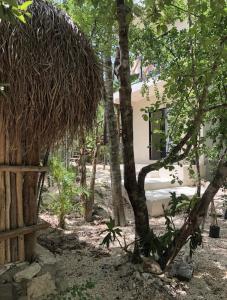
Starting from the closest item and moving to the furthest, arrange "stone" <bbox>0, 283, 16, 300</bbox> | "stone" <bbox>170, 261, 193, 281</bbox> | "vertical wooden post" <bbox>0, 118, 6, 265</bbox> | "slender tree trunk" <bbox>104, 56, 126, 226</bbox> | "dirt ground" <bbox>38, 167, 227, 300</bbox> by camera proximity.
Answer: "stone" <bbox>0, 283, 16, 300</bbox> → "vertical wooden post" <bbox>0, 118, 6, 265</bbox> → "dirt ground" <bbox>38, 167, 227, 300</bbox> → "stone" <bbox>170, 261, 193, 281</bbox> → "slender tree trunk" <bbox>104, 56, 126, 226</bbox>

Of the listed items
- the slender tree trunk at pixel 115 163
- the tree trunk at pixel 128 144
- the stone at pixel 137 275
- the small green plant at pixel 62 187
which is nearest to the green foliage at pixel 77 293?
the stone at pixel 137 275

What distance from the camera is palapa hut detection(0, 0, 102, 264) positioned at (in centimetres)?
314

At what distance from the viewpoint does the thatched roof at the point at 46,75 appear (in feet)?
10.2

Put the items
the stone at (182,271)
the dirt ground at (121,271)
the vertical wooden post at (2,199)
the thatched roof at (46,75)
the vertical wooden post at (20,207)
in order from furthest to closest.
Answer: the stone at (182,271) < the dirt ground at (121,271) < the vertical wooden post at (20,207) < the vertical wooden post at (2,199) < the thatched roof at (46,75)

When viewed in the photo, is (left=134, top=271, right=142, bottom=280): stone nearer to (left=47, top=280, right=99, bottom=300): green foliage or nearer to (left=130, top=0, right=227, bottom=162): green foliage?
(left=47, top=280, right=99, bottom=300): green foliage

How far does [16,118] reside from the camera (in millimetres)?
3250

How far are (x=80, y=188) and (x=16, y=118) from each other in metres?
3.34

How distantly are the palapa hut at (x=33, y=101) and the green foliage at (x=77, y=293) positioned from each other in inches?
21.8

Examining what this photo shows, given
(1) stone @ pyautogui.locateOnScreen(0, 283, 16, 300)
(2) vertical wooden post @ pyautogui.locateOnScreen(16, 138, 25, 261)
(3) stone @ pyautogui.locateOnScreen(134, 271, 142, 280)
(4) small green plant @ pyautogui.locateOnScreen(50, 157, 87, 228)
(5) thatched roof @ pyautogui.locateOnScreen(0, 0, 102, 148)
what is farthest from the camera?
(4) small green plant @ pyautogui.locateOnScreen(50, 157, 87, 228)

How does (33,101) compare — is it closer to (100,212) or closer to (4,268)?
(4,268)

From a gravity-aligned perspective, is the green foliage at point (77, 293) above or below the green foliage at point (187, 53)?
below

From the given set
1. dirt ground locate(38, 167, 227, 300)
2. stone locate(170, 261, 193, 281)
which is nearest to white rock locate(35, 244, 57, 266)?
dirt ground locate(38, 167, 227, 300)

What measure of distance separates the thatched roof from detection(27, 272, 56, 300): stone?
4.67 ft

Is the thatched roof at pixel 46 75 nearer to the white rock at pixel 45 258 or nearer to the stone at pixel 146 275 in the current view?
the white rock at pixel 45 258
